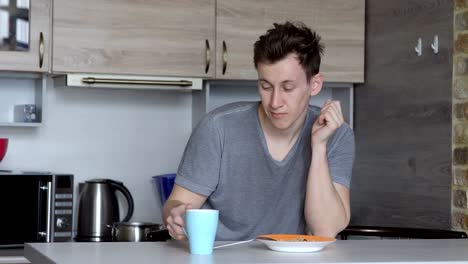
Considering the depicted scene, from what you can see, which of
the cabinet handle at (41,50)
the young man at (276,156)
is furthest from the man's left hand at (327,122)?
the cabinet handle at (41,50)

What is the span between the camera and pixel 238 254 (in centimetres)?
170

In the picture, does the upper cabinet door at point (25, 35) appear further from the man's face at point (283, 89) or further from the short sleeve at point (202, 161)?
the man's face at point (283, 89)

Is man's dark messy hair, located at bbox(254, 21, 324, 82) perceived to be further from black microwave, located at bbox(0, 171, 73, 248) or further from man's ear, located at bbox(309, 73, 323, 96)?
black microwave, located at bbox(0, 171, 73, 248)

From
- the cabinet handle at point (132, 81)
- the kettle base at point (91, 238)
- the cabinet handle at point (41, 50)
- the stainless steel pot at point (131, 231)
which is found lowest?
the kettle base at point (91, 238)

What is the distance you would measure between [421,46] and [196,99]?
39.8 inches

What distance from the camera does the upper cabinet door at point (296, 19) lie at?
3.42 metres

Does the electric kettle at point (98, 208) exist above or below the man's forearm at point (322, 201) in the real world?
below

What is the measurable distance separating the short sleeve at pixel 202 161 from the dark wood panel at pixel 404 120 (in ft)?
3.70

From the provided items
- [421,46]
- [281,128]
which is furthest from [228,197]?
[421,46]

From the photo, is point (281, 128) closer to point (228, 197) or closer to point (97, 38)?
point (228, 197)

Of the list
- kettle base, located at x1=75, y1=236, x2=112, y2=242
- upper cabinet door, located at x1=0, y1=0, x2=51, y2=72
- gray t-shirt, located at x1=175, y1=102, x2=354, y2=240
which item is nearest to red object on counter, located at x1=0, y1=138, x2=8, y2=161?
upper cabinet door, located at x1=0, y1=0, x2=51, y2=72

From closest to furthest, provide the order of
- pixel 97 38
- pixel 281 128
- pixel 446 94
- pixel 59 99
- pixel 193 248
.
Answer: pixel 193 248 < pixel 281 128 < pixel 446 94 < pixel 97 38 < pixel 59 99

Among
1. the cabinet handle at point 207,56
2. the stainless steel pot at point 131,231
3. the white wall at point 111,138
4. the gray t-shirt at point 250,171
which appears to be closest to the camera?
the gray t-shirt at point 250,171

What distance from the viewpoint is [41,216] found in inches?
124
